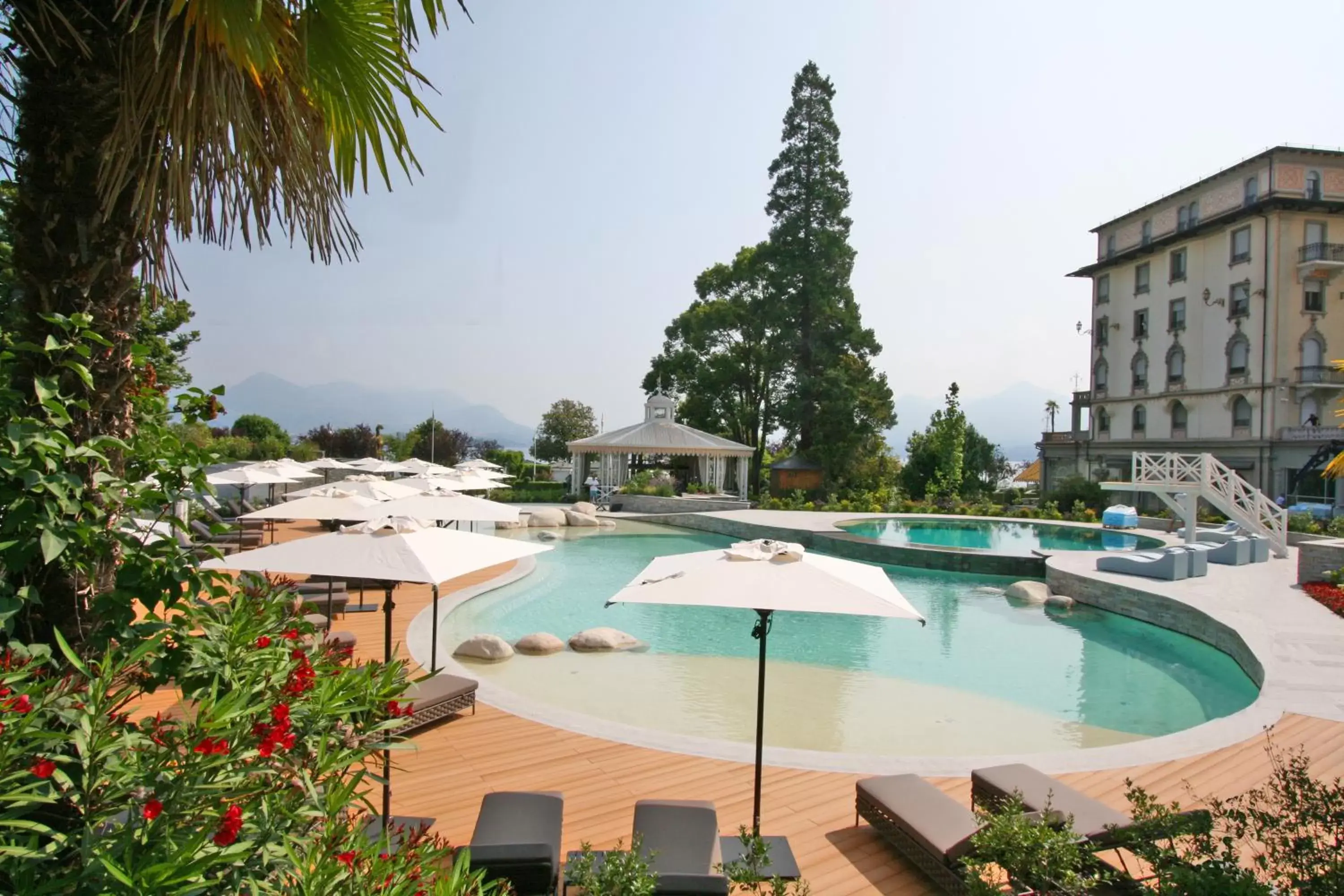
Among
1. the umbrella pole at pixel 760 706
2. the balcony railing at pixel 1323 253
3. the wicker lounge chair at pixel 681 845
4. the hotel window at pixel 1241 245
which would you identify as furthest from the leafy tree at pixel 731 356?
the wicker lounge chair at pixel 681 845

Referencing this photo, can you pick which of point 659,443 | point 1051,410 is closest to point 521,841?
point 659,443

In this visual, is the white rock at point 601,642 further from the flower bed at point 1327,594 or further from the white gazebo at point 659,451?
the white gazebo at point 659,451

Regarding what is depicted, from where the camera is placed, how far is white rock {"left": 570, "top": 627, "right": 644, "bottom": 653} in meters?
9.75

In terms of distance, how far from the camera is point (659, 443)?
3183 centimetres

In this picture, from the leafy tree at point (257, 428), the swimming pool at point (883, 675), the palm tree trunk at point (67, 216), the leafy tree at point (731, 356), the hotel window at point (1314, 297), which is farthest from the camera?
the leafy tree at point (257, 428)

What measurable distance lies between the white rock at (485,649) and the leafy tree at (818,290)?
81.2 feet

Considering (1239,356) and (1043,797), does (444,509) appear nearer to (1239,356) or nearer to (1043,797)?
(1043,797)

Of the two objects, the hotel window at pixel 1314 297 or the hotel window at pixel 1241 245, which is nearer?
the hotel window at pixel 1314 297

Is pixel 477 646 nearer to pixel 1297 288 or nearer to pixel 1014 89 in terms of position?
pixel 1014 89

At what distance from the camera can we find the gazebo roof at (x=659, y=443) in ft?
104

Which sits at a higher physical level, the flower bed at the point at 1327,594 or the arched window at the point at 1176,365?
the arched window at the point at 1176,365

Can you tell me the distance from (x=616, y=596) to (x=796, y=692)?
4.81 m

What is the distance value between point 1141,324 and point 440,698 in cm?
4096

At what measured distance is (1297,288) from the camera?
2997 centimetres
